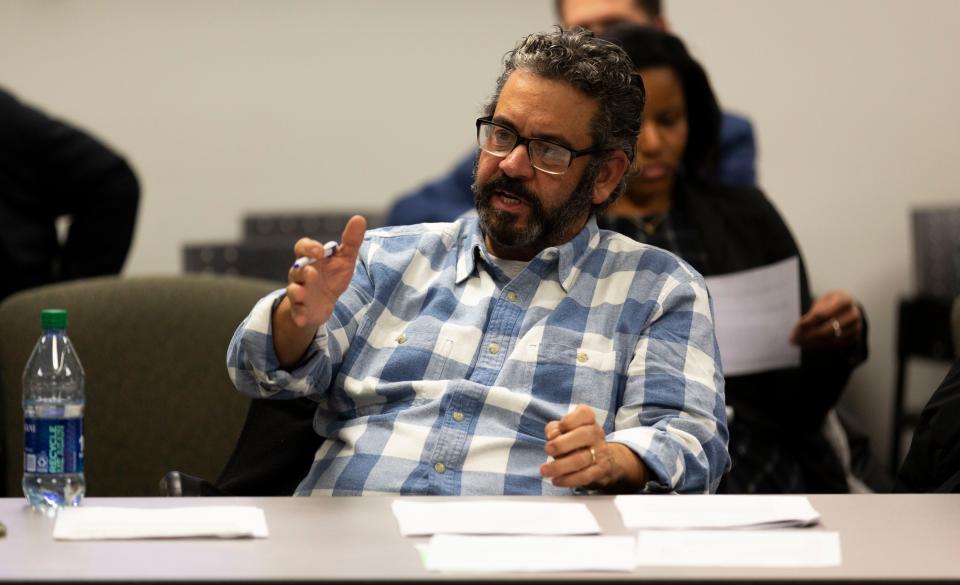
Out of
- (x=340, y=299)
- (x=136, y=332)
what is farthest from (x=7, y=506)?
(x=136, y=332)

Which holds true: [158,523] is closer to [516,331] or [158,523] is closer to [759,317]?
[516,331]

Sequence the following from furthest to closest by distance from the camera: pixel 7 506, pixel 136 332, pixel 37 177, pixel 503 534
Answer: pixel 37 177 < pixel 136 332 < pixel 7 506 < pixel 503 534

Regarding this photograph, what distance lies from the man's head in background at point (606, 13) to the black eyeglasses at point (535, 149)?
150 cm

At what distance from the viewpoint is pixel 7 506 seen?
4.60 feet

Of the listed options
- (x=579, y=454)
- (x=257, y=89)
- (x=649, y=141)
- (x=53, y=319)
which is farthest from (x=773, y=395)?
(x=257, y=89)

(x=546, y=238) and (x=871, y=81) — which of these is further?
(x=871, y=81)

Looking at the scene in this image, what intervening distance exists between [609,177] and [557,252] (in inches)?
8.0

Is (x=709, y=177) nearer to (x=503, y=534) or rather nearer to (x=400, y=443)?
(x=400, y=443)

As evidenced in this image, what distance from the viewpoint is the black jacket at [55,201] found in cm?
310

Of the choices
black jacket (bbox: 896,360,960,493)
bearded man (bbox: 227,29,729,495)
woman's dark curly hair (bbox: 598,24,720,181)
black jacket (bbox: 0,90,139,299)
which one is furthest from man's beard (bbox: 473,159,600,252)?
black jacket (bbox: 0,90,139,299)

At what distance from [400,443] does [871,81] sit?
301cm

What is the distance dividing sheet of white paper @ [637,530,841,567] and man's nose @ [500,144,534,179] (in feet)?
2.20

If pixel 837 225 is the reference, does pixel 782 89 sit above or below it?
above

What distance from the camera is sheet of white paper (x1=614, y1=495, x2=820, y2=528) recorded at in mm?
1347
